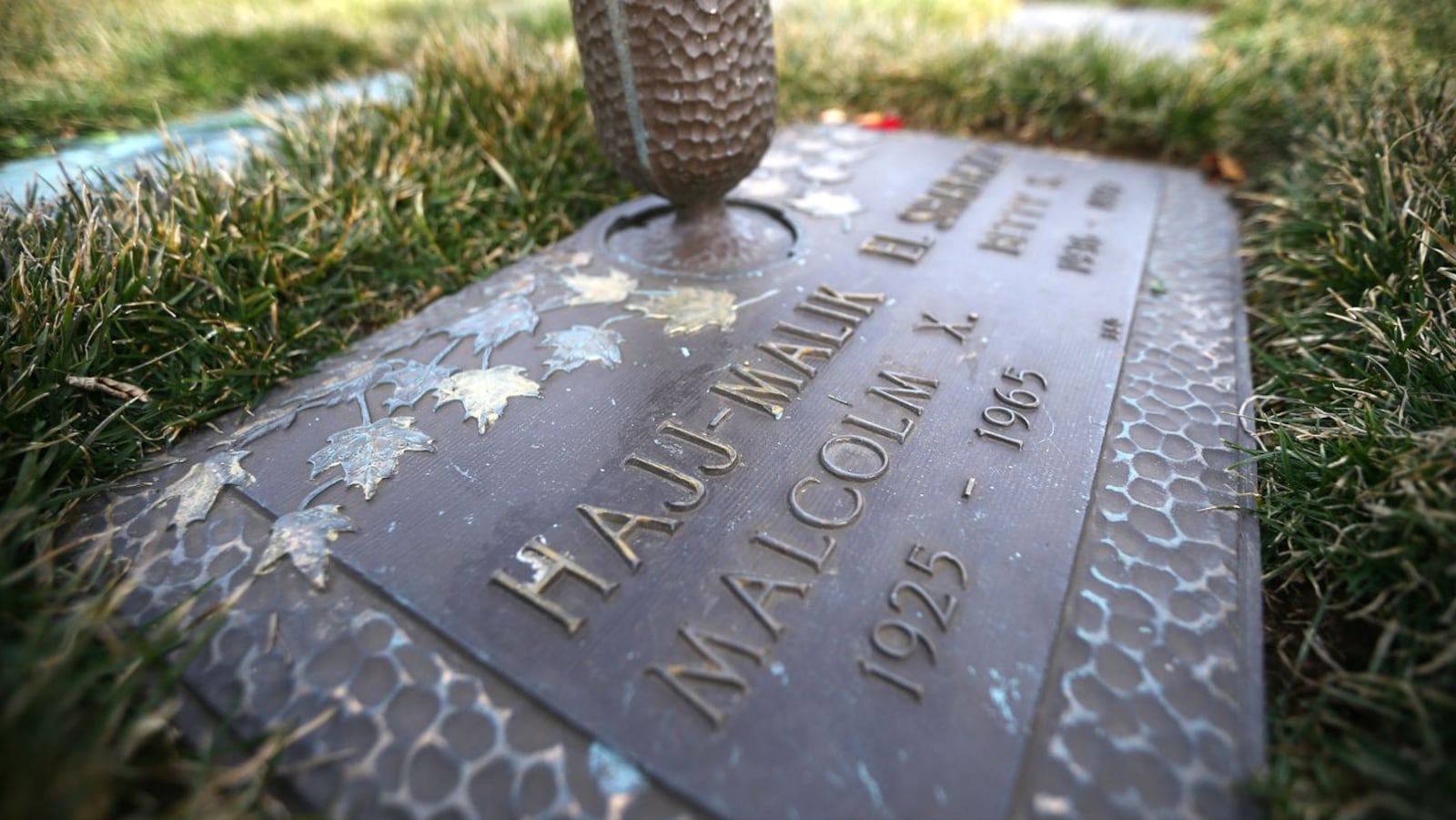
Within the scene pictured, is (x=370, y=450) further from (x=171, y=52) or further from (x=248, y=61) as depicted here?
(x=171, y=52)

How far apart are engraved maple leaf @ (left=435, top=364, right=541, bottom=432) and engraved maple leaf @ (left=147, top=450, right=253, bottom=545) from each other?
1.48 feet

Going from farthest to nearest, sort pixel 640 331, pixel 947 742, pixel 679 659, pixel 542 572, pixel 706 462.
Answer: pixel 640 331 → pixel 706 462 → pixel 542 572 → pixel 679 659 → pixel 947 742

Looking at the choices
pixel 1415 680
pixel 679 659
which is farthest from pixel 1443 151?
pixel 679 659

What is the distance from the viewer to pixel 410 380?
1.90 m

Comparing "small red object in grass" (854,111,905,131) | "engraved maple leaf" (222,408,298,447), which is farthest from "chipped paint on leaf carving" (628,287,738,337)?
"small red object in grass" (854,111,905,131)

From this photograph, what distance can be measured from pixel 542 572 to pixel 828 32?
4834 mm

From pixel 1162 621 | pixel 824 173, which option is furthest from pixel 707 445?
pixel 824 173

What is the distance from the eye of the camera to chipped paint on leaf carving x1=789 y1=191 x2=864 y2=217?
9.00 feet

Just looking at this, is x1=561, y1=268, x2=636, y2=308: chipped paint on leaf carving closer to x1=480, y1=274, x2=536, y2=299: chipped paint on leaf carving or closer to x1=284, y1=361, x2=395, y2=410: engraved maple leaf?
x1=480, y1=274, x2=536, y2=299: chipped paint on leaf carving

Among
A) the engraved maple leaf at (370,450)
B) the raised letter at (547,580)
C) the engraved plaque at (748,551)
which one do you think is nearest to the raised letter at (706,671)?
the engraved plaque at (748,551)

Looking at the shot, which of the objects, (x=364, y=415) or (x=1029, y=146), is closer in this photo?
(x=364, y=415)

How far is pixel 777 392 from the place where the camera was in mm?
1835

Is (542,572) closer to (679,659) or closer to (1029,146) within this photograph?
(679,659)

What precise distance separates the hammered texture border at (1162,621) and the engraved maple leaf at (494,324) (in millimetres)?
1576
